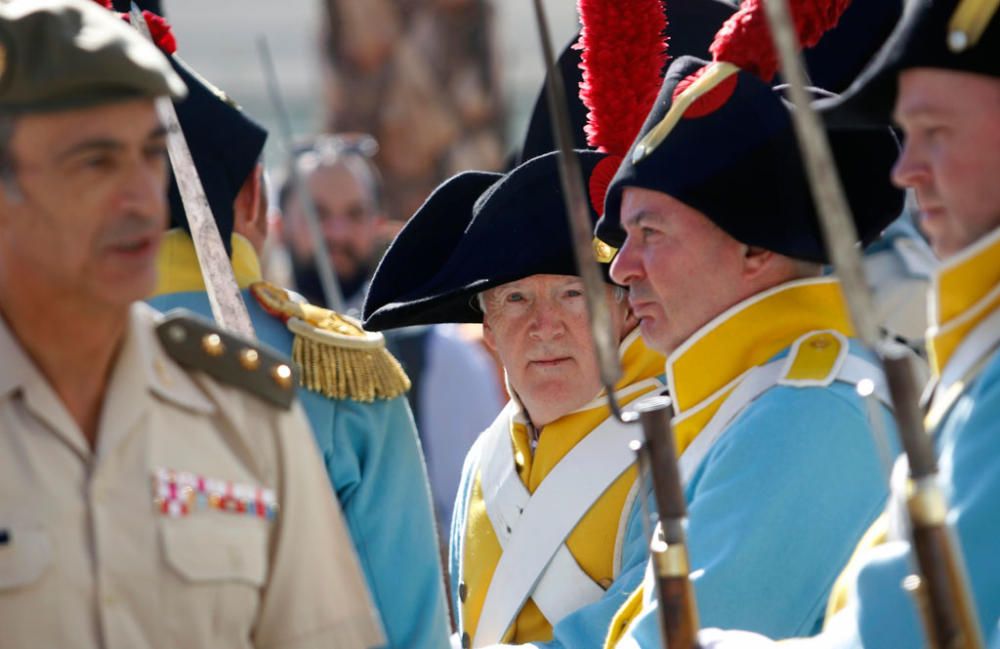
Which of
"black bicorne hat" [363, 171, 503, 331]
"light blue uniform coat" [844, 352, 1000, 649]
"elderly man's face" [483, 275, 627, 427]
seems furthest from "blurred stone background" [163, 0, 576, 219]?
"light blue uniform coat" [844, 352, 1000, 649]

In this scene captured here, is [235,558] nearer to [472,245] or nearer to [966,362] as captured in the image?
[966,362]

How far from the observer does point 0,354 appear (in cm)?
273

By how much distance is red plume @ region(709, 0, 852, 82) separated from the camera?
377 cm

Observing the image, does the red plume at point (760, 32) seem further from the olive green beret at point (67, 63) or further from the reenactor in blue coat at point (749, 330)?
the olive green beret at point (67, 63)

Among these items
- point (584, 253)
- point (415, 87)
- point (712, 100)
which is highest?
point (415, 87)

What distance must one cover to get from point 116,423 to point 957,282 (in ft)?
3.87

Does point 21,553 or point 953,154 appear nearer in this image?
point 21,553

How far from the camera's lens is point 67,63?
8.67 feet

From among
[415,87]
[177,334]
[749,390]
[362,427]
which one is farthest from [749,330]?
[415,87]

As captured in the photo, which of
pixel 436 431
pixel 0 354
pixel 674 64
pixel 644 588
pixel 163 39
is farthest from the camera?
pixel 436 431

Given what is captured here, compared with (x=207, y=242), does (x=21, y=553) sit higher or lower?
lower

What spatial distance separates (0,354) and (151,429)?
0.73 ft

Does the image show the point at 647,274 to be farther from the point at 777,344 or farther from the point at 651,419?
the point at 651,419

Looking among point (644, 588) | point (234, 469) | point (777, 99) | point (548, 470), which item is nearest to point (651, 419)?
point (234, 469)
